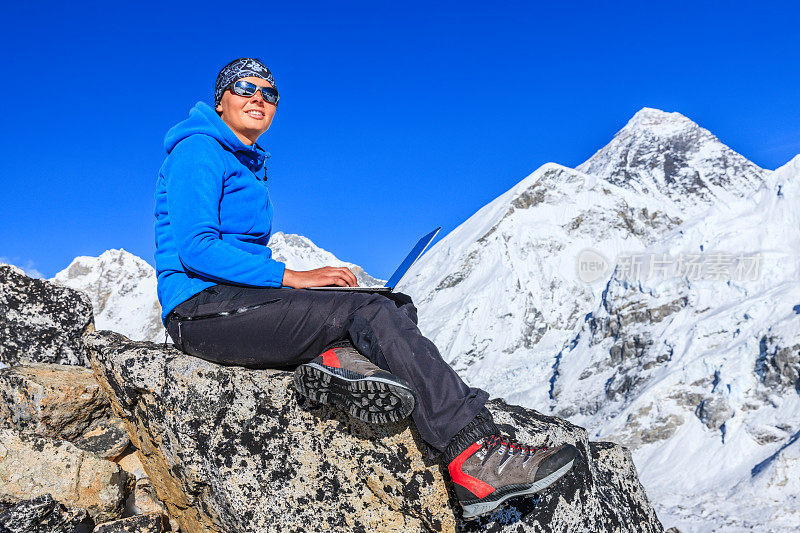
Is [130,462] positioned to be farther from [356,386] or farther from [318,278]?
[356,386]

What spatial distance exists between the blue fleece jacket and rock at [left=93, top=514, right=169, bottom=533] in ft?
4.75

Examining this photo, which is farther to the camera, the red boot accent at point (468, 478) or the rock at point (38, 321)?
the rock at point (38, 321)

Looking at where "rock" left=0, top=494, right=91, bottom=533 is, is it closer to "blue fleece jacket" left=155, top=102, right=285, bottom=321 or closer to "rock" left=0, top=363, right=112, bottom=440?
"rock" left=0, top=363, right=112, bottom=440

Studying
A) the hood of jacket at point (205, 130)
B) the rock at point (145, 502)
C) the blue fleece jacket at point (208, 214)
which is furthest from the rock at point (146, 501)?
the hood of jacket at point (205, 130)

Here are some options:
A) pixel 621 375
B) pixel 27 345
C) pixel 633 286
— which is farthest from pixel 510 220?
pixel 27 345

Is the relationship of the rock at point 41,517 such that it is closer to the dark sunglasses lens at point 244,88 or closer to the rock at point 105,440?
the rock at point 105,440

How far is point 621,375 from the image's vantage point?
11938 centimetres

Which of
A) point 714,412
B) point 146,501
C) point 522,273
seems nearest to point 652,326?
point 714,412

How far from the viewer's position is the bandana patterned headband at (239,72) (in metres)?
4.38

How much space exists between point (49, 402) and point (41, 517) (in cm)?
117

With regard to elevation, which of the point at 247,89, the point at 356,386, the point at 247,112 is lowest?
the point at 356,386

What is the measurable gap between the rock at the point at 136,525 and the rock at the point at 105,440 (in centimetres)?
98

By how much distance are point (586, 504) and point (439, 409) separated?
139 cm

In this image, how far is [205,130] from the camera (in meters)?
4.09
